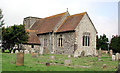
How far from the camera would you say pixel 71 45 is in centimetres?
3319

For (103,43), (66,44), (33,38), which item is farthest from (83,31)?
(103,43)

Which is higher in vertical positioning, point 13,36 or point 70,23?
point 70,23

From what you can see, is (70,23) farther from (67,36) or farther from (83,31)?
(83,31)

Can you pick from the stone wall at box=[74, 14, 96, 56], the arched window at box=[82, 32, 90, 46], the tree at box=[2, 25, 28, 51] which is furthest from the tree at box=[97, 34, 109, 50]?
the tree at box=[2, 25, 28, 51]

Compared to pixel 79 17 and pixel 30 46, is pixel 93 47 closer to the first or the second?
pixel 79 17

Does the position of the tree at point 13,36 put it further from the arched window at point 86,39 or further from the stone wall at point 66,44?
the arched window at point 86,39

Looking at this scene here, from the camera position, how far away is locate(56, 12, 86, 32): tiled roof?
33875 mm

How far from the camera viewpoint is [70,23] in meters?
35.5

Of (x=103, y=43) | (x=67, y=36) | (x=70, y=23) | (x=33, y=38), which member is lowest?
(x=103, y=43)

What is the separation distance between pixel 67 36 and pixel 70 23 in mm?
2865

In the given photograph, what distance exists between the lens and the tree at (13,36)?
111 ft

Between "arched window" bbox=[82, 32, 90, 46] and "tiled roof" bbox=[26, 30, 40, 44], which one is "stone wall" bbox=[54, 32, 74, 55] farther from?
"tiled roof" bbox=[26, 30, 40, 44]

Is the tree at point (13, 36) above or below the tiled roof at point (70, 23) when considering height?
below

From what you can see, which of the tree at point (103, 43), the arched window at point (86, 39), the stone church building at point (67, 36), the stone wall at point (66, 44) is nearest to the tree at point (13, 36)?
the stone church building at point (67, 36)
